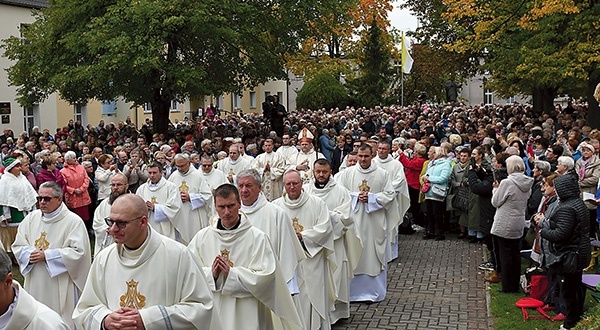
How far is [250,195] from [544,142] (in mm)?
8045

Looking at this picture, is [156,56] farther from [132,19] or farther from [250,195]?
[250,195]

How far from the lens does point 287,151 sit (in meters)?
15.7

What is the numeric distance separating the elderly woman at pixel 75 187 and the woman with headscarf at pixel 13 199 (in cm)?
118

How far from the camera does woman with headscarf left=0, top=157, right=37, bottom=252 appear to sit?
11.6m

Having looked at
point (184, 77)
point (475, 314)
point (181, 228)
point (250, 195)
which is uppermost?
point (184, 77)

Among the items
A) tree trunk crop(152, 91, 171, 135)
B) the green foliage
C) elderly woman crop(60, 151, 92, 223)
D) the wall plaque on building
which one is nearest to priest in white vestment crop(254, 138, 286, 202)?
elderly woman crop(60, 151, 92, 223)

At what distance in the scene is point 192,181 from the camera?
36.5 ft

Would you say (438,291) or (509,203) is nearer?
(509,203)

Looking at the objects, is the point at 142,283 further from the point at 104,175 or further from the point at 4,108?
the point at 4,108

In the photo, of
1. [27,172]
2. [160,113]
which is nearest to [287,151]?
[27,172]

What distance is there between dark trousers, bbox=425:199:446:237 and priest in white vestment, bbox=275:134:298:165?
122 inches

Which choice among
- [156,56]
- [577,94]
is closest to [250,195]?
[156,56]

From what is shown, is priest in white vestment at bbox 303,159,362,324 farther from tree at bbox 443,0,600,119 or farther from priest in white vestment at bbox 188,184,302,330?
tree at bbox 443,0,600,119

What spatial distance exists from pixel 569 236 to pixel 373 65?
3767 cm
